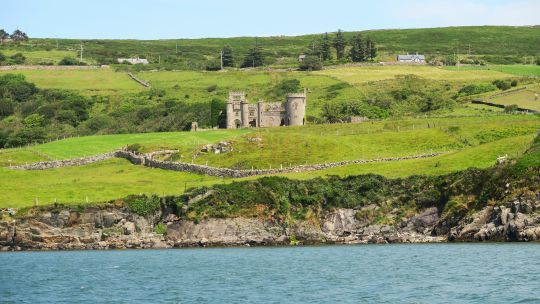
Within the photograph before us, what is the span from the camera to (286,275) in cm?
6594

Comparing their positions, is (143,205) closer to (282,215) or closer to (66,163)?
(282,215)

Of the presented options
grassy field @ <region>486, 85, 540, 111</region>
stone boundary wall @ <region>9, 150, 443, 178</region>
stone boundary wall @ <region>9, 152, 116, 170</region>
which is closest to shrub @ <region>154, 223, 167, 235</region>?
stone boundary wall @ <region>9, 150, 443, 178</region>

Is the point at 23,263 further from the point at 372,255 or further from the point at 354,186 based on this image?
the point at 354,186

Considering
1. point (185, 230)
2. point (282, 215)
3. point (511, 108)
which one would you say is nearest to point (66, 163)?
point (185, 230)

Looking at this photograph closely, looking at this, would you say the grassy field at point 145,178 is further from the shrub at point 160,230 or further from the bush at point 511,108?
the bush at point 511,108

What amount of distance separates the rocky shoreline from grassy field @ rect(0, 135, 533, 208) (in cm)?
404

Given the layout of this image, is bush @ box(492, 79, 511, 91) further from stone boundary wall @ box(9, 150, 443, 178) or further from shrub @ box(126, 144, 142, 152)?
shrub @ box(126, 144, 142, 152)

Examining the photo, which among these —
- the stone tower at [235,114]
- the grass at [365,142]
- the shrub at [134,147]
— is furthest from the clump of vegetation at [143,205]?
the stone tower at [235,114]

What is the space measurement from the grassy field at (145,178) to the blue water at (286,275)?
→ 53.8ft

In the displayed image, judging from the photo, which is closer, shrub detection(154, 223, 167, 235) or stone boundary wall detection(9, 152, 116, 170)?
shrub detection(154, 223, 167, 235)

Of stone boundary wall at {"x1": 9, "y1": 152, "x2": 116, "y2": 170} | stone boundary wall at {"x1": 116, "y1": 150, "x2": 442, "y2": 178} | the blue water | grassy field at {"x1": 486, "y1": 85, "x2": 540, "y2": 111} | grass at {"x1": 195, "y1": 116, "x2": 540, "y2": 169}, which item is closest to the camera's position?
the blue water

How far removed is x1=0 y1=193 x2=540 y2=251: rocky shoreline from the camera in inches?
3620

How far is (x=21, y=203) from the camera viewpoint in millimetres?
97312

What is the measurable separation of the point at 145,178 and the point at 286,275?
54.0m
